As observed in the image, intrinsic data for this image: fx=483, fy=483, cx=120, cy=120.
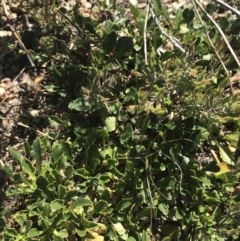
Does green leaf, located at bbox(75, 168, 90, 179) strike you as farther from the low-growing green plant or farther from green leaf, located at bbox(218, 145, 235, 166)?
green leaf, located at bbox(218, 145, 235, 166)

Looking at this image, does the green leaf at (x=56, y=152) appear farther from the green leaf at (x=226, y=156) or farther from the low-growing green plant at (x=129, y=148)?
the green leaf at (x=226, y=156)

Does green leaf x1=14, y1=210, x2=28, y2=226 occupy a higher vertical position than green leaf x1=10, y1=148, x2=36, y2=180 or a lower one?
lower

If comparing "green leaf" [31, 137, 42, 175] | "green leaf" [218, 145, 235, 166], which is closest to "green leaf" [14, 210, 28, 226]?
"green leaf" [31, 137, 42, 175]

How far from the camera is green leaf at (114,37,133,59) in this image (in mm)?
2486

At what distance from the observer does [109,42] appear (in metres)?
2.48

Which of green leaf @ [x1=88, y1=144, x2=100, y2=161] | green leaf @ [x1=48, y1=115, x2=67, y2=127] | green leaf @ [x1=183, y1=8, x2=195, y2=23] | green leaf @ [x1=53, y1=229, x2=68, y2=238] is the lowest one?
green leaf @ [x1=53, y1=229, x2=68, y2=238]

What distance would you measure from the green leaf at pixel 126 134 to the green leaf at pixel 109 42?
430mm

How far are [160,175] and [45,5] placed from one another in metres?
1.00

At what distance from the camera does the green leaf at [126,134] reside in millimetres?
2327

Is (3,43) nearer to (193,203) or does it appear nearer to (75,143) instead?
(75,143)

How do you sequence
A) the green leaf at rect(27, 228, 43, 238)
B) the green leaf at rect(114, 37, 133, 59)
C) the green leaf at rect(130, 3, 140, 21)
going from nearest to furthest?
1. the green leaf at rect(27, 228, 43, 238)
2. the green leaf at rect(114, 37, 133, 59)
3. the green leaf at rect(130, 3, 140, 21)

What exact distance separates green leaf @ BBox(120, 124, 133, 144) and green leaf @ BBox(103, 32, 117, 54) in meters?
0.43

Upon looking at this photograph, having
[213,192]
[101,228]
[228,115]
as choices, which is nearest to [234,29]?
[228,115]

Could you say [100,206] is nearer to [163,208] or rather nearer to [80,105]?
Result: [163,208]
